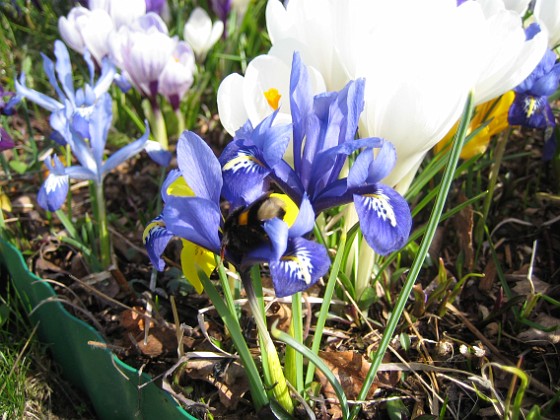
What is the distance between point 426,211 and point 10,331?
4.68ft

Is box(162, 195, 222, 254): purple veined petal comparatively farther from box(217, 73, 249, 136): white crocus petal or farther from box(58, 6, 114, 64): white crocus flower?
box(58, 6, 114, 64): white crocus flower

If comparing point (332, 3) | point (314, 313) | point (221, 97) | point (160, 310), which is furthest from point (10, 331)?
point (332, 3)

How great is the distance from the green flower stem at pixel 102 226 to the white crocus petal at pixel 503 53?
1.04m

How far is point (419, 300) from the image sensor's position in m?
1.53

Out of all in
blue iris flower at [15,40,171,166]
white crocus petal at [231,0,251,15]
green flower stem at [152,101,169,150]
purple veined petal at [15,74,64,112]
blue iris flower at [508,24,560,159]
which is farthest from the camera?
white crocus petal at [231,0,251,15]

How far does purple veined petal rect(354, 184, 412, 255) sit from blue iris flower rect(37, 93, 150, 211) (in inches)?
32.4

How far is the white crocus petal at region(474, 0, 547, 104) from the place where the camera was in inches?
47.6

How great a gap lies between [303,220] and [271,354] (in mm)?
340

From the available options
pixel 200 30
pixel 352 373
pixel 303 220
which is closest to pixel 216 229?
pixel 303 220

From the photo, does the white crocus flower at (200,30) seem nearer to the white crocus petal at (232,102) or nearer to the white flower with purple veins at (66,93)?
the white flower with purple veins at (66,93)

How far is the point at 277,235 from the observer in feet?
3.07

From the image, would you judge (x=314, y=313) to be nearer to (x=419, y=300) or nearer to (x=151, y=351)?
(x=419, y=300)

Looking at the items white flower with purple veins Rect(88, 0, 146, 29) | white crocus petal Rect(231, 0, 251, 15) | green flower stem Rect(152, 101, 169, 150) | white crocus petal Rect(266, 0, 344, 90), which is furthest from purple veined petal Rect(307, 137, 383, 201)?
white crocus petal Rect(231, 0, 251, 15)

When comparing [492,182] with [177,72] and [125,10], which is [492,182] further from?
[125,10]
